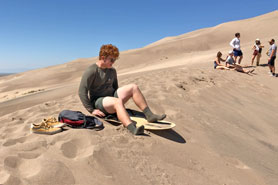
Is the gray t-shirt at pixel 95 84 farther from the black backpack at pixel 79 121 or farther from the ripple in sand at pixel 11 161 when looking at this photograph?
the ripple in sand at pixel 11 161

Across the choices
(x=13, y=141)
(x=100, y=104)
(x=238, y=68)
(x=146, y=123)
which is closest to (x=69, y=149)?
(x=13, y=141)

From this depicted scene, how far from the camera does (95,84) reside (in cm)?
363

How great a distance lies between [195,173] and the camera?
2.46 metres

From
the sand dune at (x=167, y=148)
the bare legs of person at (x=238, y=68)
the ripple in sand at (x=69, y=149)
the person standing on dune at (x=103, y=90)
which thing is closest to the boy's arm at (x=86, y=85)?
Answer: the person standing on dune at (x=103, y=90)

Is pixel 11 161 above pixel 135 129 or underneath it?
above

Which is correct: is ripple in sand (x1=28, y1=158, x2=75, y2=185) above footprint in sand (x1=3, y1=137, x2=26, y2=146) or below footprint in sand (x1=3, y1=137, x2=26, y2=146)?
below

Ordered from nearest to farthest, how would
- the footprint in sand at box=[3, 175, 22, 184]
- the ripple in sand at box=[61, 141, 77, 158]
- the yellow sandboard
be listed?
the footprint in sand at box=[3, 175, 22, 184] < the ripple in sand at box=[61, 141, 77, 158] < the yellow sandboard

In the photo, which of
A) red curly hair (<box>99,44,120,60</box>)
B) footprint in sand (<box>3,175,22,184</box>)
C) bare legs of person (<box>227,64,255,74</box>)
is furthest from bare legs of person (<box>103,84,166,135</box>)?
bare legs of person (<box>227,64,255,74</box>)

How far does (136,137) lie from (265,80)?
7.89m

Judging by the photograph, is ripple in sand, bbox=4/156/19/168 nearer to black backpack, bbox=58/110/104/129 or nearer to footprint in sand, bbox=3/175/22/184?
footprint in sand, bbox=3/175/22/184

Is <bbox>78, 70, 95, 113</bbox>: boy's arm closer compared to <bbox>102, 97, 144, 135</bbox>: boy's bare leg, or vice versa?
<bbox>102, 97, 144, 135</bbox>: boy's bare leg

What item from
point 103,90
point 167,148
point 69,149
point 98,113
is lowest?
point 167,148

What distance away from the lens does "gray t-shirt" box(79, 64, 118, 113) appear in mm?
3482

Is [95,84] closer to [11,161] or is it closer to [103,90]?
[103,90]
